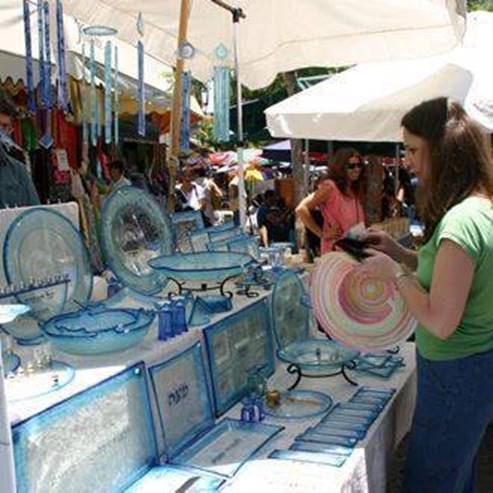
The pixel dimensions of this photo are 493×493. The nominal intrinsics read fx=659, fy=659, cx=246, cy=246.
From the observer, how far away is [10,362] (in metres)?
1.30

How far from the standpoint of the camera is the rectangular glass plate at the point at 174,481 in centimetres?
131

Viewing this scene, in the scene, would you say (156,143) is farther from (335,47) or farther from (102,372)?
(102,372)

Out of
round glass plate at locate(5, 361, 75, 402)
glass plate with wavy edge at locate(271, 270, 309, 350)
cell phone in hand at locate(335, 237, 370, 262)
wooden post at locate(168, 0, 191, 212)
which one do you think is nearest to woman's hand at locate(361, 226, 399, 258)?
cell phone in hand at locate(335, 237, 370, 262)

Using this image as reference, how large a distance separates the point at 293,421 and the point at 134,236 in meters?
0.72

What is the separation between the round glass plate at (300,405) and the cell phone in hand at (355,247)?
1.30ft

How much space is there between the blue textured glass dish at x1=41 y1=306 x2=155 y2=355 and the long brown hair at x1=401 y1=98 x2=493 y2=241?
0.69 metres

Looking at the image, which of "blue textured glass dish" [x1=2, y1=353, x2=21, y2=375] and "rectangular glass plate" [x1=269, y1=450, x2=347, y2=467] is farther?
"rectangular glass plate" [x1=269, y1=450, x2=347, y2=467]

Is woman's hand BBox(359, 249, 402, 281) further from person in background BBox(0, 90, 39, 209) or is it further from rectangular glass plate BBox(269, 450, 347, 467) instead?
person in background BBox(0, 90, 39, 209)

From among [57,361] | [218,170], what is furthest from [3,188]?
[218,170]

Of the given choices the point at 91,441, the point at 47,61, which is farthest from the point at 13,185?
the point at 91,441

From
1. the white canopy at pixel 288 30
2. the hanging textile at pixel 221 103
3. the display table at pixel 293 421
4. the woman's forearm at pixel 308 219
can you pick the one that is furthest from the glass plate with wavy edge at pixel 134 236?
the woman's forearm at pixel 308 219

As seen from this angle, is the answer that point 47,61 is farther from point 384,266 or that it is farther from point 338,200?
point 338,200

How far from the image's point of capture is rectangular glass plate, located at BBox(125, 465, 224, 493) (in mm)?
1309

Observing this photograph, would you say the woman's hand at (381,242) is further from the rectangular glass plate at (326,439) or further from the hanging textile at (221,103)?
the hanging textile at (221,103)
